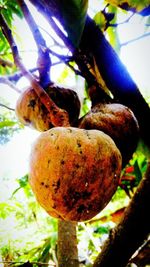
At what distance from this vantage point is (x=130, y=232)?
2.18ft

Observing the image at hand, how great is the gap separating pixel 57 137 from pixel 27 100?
0.88 ft

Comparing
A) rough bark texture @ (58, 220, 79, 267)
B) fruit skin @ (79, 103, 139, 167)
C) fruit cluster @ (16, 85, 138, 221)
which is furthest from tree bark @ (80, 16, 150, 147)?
rough bark texture @ (58, 220, 79, 267)

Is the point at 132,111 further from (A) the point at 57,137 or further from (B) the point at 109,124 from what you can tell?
(A) the point at 57,137

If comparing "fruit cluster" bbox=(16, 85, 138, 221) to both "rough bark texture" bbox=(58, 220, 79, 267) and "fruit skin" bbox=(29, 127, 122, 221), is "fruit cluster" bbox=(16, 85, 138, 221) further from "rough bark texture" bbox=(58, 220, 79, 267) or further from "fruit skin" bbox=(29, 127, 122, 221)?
"rough bark texture" bbox=(58, 220, 79, 267)

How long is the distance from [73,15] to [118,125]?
196 mm

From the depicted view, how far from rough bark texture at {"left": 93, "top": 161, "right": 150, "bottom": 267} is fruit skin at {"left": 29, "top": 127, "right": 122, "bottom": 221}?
8.1 inches

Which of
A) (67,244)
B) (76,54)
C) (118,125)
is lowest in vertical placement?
(67,244)

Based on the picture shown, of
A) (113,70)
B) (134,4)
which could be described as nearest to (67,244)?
(113,70)

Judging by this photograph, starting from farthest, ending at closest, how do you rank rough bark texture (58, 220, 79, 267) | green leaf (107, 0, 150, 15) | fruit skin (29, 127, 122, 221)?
rough bark texture (58, 220, 79, 267)
green leaf (107, 0, 150, 15)
fruit skin (29, 127, 122, 221)

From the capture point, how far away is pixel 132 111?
1.83 feet

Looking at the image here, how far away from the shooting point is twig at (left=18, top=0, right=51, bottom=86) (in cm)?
51

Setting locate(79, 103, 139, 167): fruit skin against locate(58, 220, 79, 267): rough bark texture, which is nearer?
locate(79, 103, 139, 167): fruit skin

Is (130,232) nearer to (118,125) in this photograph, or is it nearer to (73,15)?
(118,125)

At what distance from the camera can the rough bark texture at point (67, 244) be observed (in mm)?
1069
